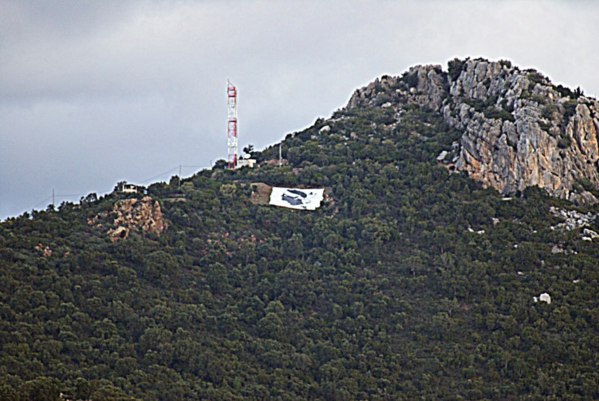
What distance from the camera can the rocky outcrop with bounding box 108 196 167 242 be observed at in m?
98.4

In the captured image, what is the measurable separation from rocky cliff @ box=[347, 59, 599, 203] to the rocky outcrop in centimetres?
2427

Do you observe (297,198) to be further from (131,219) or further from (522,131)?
(522,131)

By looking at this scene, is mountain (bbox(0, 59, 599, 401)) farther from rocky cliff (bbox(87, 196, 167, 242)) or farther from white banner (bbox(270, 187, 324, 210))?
white banner (bbox(270, 187, 324, 210))

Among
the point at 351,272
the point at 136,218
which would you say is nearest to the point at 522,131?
the point at 351,272

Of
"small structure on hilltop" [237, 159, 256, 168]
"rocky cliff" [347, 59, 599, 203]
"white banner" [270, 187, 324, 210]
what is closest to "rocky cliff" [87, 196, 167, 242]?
"white banner" [270, 187, 324, 210]

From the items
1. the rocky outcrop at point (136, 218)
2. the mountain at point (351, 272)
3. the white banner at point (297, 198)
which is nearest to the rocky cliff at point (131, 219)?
the rocky outcrop at point (136, 218)

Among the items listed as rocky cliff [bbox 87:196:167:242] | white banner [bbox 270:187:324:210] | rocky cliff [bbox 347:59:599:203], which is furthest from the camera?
white banner [bbox 270:187:324:210]

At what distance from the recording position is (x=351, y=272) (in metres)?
99.3

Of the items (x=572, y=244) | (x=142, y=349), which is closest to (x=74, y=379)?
(x=142, y=349)

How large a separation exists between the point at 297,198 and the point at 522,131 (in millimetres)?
18328

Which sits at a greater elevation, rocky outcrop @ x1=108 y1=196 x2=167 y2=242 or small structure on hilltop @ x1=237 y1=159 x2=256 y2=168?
small structure on hilltop @ x1=237 y1=159 x2=256 y2=168

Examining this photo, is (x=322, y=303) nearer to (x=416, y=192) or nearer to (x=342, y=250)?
(x=342, y=250)

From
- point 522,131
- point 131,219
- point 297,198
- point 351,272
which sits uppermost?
point 522,131

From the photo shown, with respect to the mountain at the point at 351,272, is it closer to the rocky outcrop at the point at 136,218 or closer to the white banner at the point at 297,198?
the rocky outcrop at the point at 136,218
